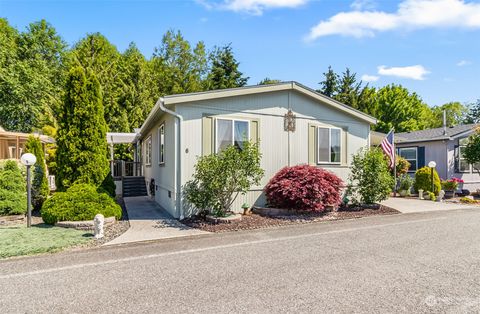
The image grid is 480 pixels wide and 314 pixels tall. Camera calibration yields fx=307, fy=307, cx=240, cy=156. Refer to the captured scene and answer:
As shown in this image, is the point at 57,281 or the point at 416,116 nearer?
the point at 57,281

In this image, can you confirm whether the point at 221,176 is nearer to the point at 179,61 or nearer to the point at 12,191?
the point at 12,191

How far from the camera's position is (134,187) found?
1616 centimetres

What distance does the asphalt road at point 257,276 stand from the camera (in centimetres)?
351

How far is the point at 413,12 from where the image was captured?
974 centimetres

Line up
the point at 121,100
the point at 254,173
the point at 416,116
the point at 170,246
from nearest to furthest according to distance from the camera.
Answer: the point at 170,246 → the point at 254,173 → the point at 121,100 → the point at 416,116

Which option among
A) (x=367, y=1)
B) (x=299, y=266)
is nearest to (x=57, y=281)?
(x=299, y=266)

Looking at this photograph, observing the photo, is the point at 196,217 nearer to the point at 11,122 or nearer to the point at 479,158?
the point at 479,158

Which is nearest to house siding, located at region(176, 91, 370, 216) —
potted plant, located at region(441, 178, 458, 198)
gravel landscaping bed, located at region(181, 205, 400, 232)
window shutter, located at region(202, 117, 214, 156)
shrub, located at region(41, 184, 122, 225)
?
window shutter, located at region(202, 117, 214, 156)

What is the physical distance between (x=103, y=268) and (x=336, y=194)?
7072 millimetres

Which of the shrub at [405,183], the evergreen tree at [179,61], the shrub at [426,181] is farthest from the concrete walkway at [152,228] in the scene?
the evergreen tree at [179,61]

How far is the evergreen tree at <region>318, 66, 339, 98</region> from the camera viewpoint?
30.2m

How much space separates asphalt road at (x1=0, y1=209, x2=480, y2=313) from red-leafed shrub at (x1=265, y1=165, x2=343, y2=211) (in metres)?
2.31

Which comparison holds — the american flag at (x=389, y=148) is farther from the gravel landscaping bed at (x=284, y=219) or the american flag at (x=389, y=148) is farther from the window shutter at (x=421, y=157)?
the window shutter at (x=421, y=157)

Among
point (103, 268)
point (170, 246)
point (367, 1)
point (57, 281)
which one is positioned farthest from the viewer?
point (367, 1)
